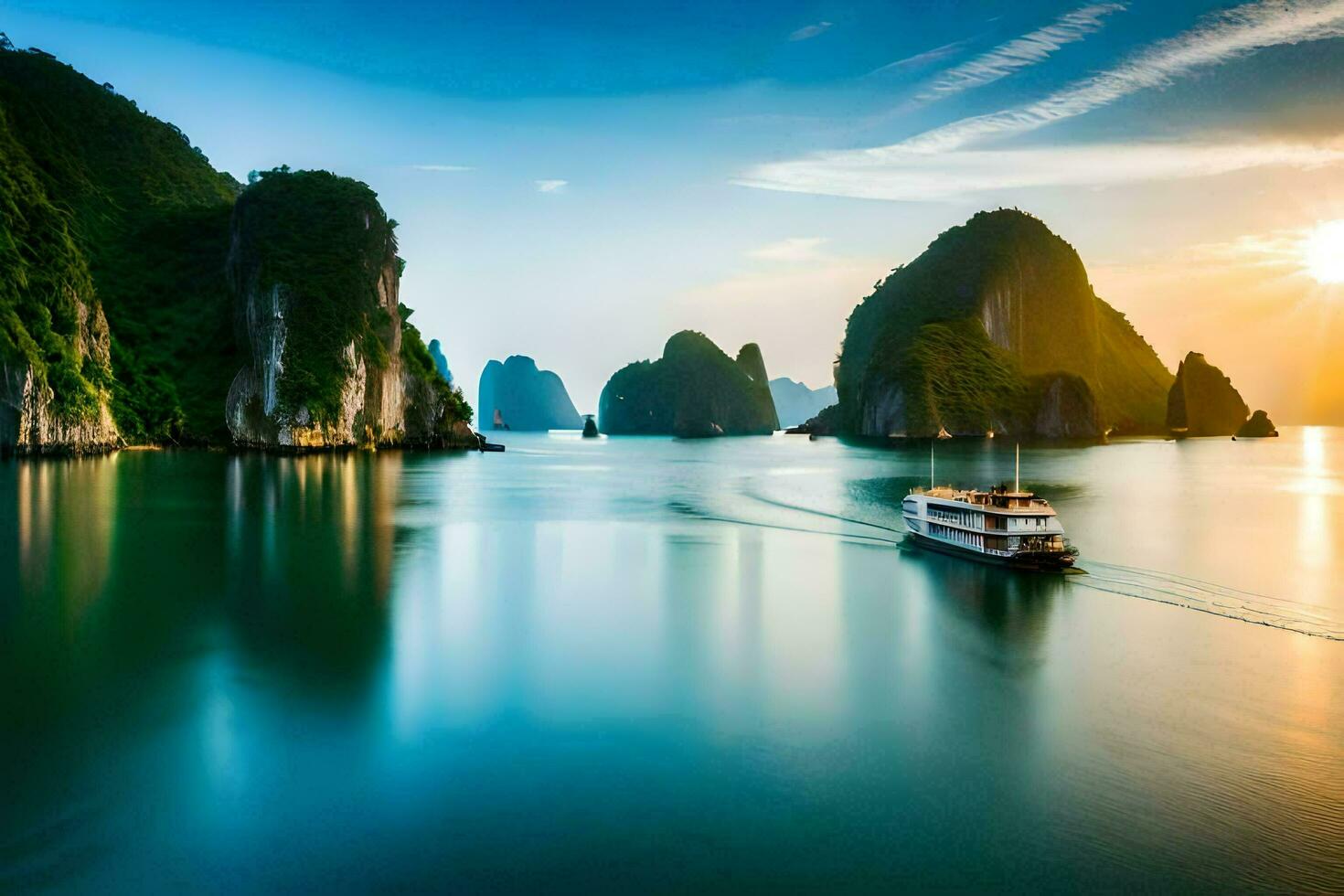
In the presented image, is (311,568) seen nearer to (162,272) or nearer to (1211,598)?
(1211,598)

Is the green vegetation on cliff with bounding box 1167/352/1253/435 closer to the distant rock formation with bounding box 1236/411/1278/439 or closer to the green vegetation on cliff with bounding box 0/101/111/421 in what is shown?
the distant rock formation with bounding box 1236/411/1278/439

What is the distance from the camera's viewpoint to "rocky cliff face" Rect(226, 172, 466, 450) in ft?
328

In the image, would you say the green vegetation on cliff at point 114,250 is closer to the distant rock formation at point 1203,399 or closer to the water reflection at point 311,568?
the water reflection at point 311,568

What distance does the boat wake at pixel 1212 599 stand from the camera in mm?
23547

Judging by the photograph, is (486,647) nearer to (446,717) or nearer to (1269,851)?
(446,717)

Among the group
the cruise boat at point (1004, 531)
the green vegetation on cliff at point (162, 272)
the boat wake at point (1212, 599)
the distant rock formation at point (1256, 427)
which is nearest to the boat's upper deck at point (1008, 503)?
the cruise boat at point (1004, 531)

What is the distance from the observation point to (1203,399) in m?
194

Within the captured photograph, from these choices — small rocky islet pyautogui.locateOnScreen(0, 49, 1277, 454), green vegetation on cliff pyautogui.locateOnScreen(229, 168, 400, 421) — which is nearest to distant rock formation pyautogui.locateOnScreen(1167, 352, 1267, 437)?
small rocky islet pyautogui.locateOnScreen(0, 49, 1277, 454)

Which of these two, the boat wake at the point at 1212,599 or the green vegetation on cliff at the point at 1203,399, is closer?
the boat wake at the point at 1212,599

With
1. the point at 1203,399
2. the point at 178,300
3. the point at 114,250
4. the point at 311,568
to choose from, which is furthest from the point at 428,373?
the point at 1203,399

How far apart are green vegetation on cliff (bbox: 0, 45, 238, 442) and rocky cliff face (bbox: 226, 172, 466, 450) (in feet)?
25.1

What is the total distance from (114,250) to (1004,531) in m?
125

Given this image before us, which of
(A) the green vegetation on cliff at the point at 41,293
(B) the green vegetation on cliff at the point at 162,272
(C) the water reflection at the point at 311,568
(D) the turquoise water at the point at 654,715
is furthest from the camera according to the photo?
(B) the green vegetation on cliff at the point at 162,272

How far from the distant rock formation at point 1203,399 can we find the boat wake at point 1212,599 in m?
192
